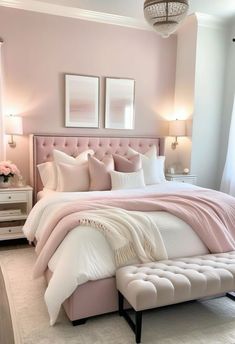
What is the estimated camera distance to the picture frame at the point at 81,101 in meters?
4.43

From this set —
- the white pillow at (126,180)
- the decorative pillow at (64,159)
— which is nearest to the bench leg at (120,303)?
the white pillow at (126,180)

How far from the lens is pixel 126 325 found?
7.48ft

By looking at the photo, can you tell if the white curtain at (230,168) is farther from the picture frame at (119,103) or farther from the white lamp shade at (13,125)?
the white lamp shade at (13,125)

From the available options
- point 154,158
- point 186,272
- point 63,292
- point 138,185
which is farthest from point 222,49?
point 63,292

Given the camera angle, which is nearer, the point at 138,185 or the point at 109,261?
the point at 109,261

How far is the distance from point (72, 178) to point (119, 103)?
166 centimetres

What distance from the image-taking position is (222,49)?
16.0 feet

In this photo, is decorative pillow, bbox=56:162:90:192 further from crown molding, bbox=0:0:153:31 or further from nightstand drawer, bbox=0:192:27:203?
crown molding, bbox=0:0:153:31

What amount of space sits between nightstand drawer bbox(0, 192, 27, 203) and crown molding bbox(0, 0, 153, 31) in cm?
245

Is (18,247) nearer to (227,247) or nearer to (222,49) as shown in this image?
(227,247)

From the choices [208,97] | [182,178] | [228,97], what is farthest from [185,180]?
[228,97]

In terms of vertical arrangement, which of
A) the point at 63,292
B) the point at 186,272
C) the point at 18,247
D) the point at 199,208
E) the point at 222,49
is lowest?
the point at 18,247

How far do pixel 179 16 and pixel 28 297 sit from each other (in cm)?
265

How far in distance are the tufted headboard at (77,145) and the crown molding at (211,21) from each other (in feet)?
6.16
